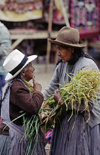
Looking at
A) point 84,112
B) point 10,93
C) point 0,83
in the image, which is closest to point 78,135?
point 84,112

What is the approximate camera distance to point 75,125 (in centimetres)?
254

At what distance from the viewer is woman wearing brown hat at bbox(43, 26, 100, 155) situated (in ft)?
8.31

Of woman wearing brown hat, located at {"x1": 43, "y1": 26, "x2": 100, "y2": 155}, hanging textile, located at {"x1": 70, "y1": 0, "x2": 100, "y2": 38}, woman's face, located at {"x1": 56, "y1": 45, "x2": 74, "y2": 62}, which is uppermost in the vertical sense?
hanging textile, located at {"x1": 70, "y1": 0, "x2": 100, "y2": 38}

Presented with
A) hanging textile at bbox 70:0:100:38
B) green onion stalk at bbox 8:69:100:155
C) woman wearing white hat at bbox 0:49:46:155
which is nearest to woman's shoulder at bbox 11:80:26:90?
woman wearing white hat at bbox 0:49:46:155

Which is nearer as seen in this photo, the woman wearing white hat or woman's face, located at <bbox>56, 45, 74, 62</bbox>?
the woman wearing white hat

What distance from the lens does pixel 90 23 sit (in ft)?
28.0

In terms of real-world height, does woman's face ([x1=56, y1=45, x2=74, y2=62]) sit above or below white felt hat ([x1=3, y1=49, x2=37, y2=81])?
above

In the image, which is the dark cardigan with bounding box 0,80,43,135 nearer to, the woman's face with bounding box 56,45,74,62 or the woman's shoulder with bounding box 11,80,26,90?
the woman's shoulder with bounding box 11,80,26,90

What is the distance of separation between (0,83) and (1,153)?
8.02 ft

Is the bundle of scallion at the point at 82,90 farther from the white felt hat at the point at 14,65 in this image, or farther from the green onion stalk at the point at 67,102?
the white felt hat at the point at 14,65

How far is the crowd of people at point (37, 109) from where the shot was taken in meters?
2.37

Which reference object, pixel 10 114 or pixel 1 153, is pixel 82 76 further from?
pixel 1 153

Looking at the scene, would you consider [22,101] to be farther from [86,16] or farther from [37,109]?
[86,16]

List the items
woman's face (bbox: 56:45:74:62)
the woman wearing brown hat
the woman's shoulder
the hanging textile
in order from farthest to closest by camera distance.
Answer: the hanging textile → woman's face (bbox: 56:45:74:62) → the woman wearing brown hat → the woman's shoulder
